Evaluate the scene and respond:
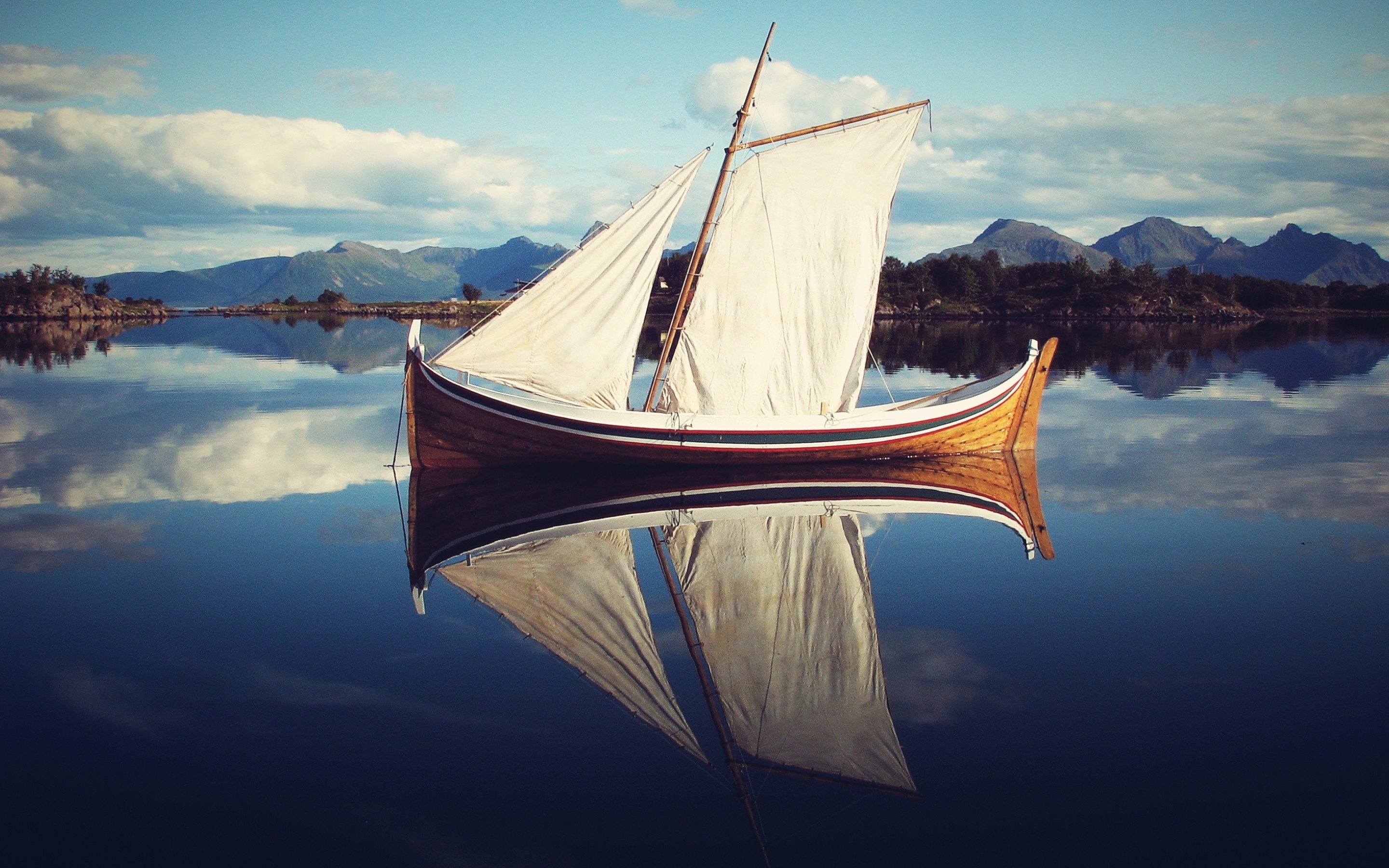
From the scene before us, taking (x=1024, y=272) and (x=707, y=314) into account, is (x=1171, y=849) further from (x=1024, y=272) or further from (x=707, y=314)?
(x=1024, y=272)

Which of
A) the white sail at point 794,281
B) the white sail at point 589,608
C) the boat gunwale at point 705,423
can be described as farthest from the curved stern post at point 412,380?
the white sail at point 589,608

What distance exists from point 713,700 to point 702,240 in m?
15.1

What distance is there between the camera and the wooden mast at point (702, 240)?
74.4 ft

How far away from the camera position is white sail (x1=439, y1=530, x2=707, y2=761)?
1012cm

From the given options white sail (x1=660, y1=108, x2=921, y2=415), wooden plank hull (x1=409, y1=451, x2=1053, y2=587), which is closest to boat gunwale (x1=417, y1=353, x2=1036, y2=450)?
wooden plank hull (x1=409, y1=451, x2=1053, y2=587)

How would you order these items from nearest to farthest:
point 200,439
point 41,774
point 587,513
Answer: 1. point 41,774
2. point 587,513
3. point 200,439

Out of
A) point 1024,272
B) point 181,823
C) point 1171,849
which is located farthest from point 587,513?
point 1024,272

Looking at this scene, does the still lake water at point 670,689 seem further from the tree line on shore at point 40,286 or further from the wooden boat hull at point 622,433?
the tree line on shore at point 40,286

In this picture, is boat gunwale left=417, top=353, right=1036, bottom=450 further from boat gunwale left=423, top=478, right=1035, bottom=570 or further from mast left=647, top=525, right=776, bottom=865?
mast left=647, top=525, right=776, bottom=865

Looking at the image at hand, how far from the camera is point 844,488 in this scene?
810 inches

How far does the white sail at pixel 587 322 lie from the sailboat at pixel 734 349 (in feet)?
0.12

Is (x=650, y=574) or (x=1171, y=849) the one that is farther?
(x=650, y=574)

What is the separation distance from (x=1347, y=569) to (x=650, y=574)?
11.0m

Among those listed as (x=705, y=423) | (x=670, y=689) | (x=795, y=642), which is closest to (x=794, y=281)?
(x=705, y=423)
